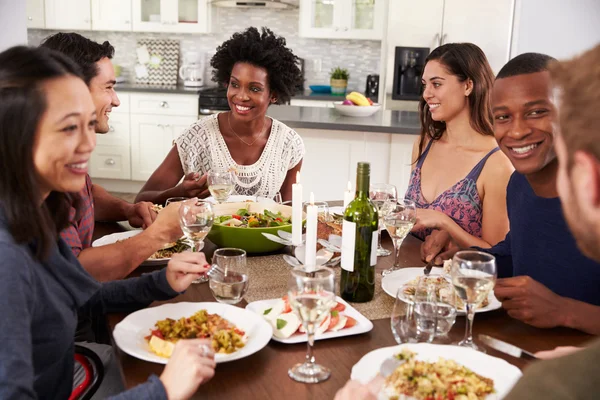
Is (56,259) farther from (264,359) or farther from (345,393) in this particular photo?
(345,393)

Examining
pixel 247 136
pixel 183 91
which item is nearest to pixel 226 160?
pixel 247 136

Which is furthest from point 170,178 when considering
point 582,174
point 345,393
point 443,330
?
point 582,174

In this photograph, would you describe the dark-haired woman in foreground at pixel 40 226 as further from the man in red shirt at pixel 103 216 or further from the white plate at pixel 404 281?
the white plate at pixel 404 281

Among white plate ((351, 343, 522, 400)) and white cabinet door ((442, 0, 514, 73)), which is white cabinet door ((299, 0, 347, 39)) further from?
white plate ((351, 343, 522, 400))

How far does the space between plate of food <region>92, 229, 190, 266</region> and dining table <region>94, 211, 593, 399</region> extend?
0.27 metres

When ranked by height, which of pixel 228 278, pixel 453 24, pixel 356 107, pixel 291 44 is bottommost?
pixel 228 278

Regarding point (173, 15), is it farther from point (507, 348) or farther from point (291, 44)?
point (507, 348)

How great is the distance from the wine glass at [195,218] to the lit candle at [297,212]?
237mm

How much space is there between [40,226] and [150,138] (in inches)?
199

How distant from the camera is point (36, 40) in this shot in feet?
21.9

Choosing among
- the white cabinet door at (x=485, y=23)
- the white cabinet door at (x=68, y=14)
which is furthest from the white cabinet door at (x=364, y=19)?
the white cabinet door at (x=68, y=14)

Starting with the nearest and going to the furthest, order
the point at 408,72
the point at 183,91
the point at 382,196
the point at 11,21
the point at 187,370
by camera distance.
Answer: the point at 187,370
the point at 382,196
the point at 11,21
the point at 408,72
the point at 183,91

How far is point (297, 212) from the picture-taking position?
1.82 metres

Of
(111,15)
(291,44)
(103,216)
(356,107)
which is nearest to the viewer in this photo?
(103,216)
